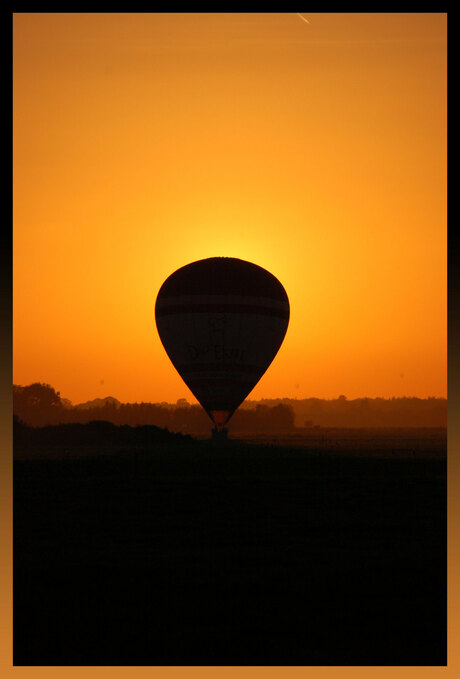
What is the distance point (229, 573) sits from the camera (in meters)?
20.3

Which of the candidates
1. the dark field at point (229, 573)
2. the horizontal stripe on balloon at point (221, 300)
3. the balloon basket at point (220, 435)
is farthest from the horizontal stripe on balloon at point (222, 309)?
the dark field at point (229, 573)

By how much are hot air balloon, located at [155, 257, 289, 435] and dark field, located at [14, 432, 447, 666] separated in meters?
11.6

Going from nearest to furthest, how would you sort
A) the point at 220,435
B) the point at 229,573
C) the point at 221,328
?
the point at 229,573 → the point at 221,328 → the point at 220,435

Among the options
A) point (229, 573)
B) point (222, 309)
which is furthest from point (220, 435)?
point (229, 573)

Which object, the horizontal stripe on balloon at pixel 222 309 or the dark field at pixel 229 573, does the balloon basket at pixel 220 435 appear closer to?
the horizontal stripe on balloon at pixel 222 309

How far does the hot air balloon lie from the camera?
5072cm

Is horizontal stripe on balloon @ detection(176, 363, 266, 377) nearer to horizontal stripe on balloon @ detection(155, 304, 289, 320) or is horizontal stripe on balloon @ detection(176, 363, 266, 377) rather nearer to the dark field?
horizontal stripe on balloon @ detection(155, 304, 289, 320)

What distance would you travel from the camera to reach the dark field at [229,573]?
14555 mm

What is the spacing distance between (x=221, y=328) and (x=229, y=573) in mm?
30889

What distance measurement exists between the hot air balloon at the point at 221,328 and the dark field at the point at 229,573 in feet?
38.0

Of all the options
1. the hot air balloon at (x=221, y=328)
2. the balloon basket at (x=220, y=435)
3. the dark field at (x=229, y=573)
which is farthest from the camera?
the balloon basket at (x=220, y=435)

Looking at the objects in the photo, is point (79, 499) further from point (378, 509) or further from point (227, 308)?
point (227, 308)

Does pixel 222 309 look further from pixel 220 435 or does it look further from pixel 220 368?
pixel 220 435

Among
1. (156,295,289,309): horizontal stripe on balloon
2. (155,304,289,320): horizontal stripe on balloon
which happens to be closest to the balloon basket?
(155,304,289,320): horizontal stripe on balloon
